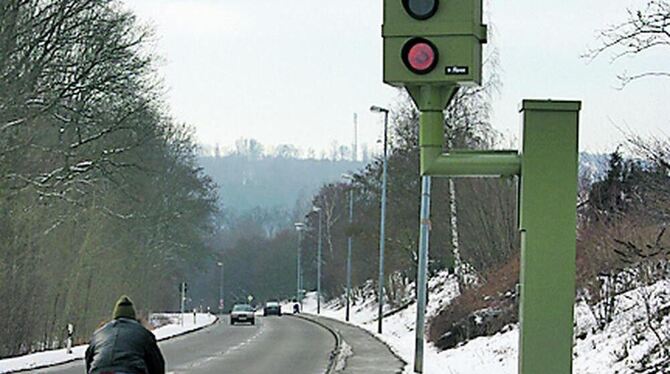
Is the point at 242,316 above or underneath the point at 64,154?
underneath

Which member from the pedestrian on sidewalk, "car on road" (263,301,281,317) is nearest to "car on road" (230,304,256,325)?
"car on road" (263,301,281,317)

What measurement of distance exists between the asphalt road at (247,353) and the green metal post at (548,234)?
80.2 ft

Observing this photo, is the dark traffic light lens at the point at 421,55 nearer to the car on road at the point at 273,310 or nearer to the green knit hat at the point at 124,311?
the green knit hat at the point at 124,311

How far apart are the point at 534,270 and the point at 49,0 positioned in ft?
110

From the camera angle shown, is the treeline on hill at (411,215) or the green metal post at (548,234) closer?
the green metal post at (548,234)

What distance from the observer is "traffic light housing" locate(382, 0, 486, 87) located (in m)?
5.89

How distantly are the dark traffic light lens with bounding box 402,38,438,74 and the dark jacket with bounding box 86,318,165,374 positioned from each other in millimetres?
3741

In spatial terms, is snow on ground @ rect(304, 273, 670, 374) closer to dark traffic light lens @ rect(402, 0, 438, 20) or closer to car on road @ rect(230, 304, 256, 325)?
dark traffic light lens @ rect(402, 0, 438, 20)

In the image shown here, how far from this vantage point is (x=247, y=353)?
41.8 metres

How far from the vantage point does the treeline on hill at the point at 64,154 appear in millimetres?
36344

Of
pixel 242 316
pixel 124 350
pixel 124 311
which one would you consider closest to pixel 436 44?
pixel 124 350

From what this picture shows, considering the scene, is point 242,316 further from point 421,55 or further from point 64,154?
point 421,55

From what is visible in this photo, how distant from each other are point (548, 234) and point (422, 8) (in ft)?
4.00

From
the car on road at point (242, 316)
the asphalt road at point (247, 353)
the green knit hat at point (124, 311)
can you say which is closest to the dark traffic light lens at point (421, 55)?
the green knit hat at point (124, 311)
